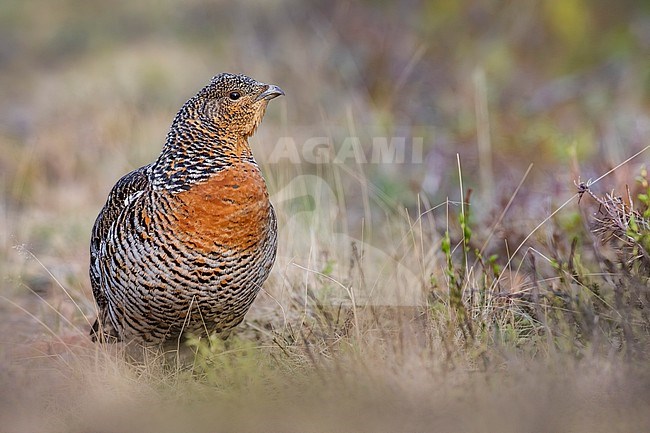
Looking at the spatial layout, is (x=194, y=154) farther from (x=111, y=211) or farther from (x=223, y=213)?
(x=111, y=211)

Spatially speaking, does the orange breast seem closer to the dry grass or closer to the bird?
the bird

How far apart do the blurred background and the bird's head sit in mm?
2071

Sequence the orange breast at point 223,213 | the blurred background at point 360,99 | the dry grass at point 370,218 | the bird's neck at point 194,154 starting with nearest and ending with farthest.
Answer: the dry grass at point 370,218 → the orange breast at point 223,213 → the bird's neck at point 194,154 → the blurred background at point 360,99

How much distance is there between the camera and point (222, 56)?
10820 mm

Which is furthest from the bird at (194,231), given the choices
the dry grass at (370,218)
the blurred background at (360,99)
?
the blurred background at (360,99)

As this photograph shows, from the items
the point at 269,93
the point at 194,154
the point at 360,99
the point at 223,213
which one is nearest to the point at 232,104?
the point at 269,93

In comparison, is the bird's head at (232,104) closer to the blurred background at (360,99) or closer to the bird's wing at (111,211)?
the bird's wing at (111,211)

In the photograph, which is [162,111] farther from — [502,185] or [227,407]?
[227,407]

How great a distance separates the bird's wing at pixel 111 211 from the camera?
385cm

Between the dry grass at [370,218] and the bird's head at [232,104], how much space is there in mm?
829

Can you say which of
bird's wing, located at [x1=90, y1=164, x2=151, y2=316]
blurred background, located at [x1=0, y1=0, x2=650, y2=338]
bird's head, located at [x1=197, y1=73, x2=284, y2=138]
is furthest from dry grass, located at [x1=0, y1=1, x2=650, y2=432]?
bird's head, located at [x1=197, y1=73, x2=284, y2=138]

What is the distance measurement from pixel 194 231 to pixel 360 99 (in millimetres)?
5590

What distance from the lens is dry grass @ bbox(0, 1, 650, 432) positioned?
3.03 m

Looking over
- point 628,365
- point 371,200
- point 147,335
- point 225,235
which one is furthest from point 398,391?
point 371,200
